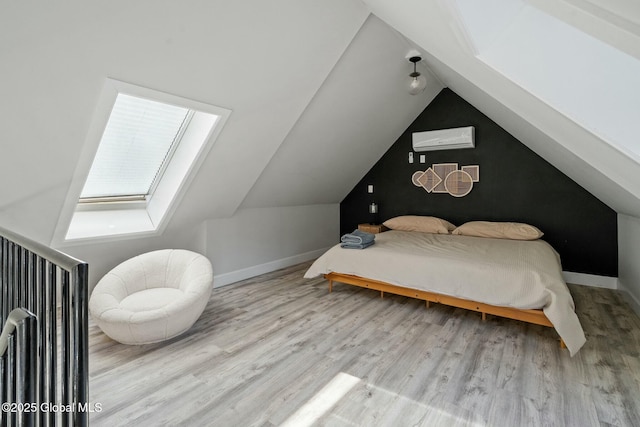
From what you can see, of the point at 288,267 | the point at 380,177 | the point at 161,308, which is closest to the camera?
the point at 161,308

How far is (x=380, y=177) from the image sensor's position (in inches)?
205

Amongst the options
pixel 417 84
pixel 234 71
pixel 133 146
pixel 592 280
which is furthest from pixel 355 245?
pixel 592 280

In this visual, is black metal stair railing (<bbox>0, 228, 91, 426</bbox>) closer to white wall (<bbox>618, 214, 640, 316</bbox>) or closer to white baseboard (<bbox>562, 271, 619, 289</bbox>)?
white wall (<bbox>618, 214, 640, 316</bbox>)

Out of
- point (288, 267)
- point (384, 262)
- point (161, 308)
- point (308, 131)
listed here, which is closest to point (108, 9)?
point (161, 308)

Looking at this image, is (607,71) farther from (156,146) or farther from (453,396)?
(156,146)

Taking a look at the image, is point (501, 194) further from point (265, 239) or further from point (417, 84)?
point (265, 239)

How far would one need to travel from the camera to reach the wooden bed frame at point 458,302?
2.28 m

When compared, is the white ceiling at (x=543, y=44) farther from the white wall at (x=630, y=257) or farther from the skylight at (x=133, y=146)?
the skylight at (x=133, y=146)

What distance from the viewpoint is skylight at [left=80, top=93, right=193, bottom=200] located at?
2484mm

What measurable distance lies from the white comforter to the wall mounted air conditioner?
56.9 inches

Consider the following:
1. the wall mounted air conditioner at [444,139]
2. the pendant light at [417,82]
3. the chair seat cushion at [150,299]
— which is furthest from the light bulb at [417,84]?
the chair seat cushion at [150,299]

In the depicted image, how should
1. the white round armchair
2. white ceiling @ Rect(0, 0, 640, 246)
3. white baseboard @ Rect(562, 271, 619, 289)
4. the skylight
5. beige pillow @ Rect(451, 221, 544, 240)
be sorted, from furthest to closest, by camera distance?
beige pillow @ Rect(451, 221, 544, 240) → white baseboard @ Rect(562, 271, 619, 289) → the skylight → the white round armchair → white ceiling @ Rect(0, 0, 640, 246)

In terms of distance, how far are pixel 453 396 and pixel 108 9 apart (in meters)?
2.78

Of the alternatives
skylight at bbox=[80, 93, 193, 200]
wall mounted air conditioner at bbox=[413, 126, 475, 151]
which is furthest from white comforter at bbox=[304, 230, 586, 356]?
skylight at bbox=[80, 93, 193, 200]
